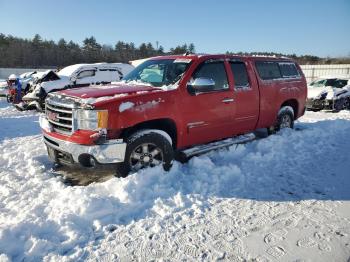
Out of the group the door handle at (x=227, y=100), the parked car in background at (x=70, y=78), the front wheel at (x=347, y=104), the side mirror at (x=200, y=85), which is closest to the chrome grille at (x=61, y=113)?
the side mirror at (x=200, y=85)

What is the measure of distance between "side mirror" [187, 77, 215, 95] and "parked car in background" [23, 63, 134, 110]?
843cm

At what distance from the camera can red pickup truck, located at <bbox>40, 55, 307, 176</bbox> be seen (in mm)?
4516

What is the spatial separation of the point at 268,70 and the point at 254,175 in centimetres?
294

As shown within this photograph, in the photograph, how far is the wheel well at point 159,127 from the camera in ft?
15.7

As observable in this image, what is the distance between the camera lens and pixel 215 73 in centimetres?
590

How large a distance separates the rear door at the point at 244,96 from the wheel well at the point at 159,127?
57.8 inches

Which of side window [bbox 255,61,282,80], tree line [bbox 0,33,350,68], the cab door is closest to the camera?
the cab door

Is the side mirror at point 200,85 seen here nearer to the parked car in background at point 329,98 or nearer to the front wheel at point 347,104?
the parked car in background at point 329,98

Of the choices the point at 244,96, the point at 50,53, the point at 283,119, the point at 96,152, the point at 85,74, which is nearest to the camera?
the point at 96,152

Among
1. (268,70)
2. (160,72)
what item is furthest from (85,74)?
(160,72)

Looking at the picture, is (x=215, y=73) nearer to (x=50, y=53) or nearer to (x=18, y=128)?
(x=18, y=128)

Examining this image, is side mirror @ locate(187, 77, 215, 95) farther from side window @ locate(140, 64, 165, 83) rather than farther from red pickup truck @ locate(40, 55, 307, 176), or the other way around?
side window @ locate(140, 64, 165, 83)

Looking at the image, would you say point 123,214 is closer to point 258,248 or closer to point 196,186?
point 196,186

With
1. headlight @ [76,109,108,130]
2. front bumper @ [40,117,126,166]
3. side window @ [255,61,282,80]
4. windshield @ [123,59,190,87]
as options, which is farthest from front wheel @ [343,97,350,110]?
headlight @ [76,109,108,130]
